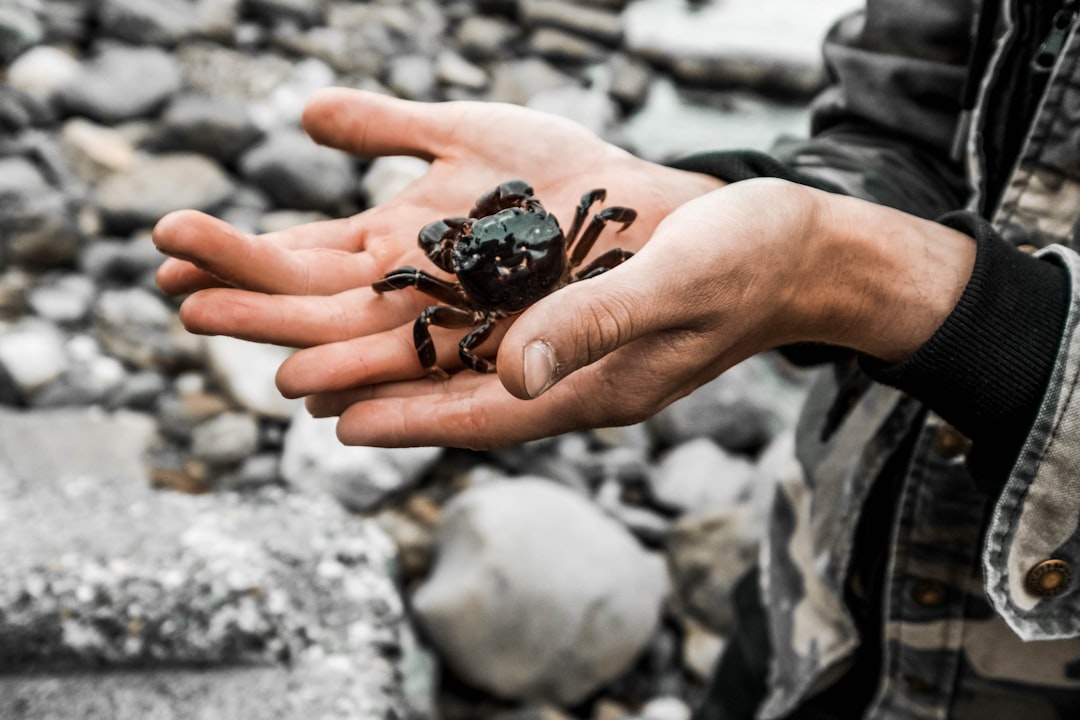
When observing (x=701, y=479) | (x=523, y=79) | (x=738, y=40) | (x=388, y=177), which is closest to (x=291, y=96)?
(x=388, y=177)

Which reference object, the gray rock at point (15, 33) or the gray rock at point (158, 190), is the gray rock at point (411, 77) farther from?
the gray rock at point (15, 33)

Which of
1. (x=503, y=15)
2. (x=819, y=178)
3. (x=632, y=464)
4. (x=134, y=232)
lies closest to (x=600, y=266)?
(x=819, y=178)

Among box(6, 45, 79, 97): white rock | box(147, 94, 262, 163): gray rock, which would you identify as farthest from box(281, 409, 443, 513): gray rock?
box(6, 45, 79, 97): white rock

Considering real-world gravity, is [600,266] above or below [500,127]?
below

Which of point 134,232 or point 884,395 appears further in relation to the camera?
point 134,232

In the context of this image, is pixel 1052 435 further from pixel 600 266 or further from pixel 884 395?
pixel 600 266

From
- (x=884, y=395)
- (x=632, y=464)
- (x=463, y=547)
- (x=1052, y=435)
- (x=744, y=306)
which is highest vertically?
(x=744, y=306)
